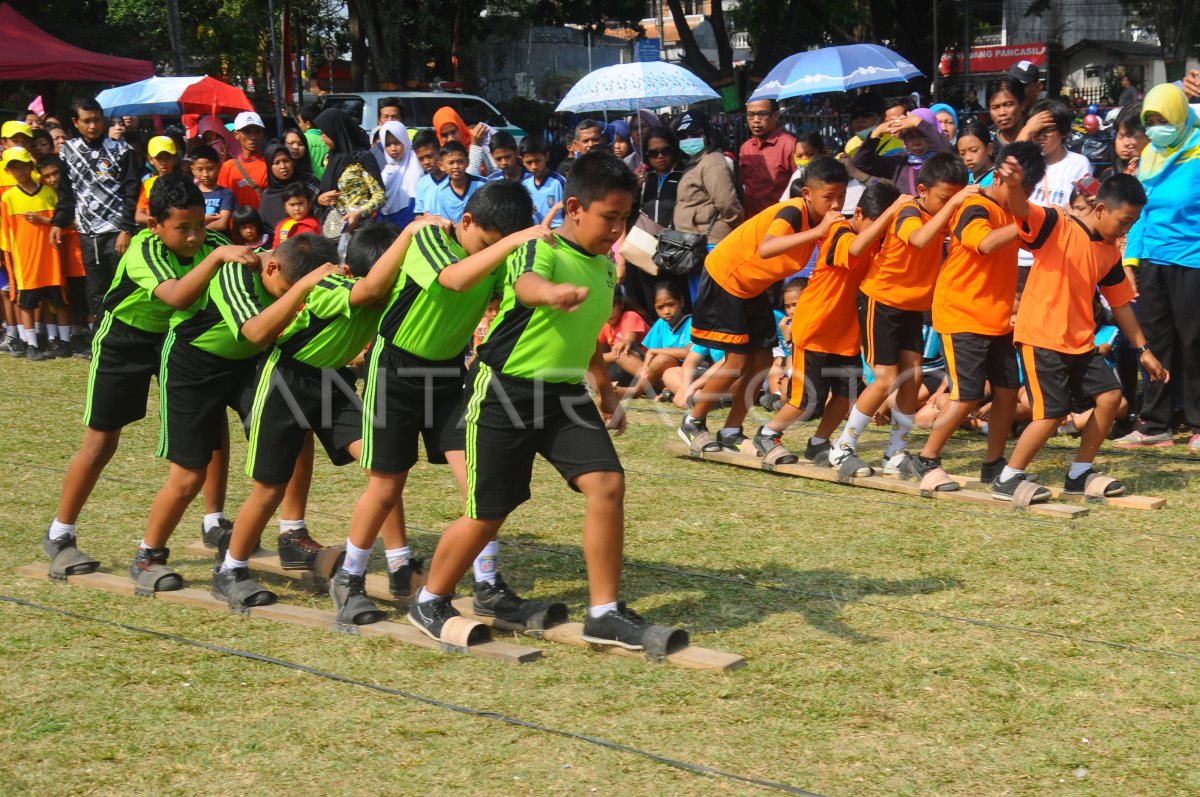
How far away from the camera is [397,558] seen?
18.5 feet

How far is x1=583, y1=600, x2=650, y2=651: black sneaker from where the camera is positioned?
4.83 m

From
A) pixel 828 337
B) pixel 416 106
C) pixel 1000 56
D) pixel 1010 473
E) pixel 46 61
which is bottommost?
pixel 1010 473

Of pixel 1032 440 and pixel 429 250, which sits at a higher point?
pixel 429 250

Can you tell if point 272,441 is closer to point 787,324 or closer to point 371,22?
point 787,324

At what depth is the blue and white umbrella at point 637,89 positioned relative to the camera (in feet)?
41.1

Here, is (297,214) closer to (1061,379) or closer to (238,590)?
(238,590)

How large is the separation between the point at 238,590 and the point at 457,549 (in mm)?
1106

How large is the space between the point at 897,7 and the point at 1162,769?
103ft

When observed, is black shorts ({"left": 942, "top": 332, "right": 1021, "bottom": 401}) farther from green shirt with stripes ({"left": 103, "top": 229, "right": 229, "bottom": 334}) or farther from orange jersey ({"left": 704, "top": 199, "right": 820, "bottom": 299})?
green shirt with stripes ({"left": 103, "top": 229, "right": 229, "bottom": 334})

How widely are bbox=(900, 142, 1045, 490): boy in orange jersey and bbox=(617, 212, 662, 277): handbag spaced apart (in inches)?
131

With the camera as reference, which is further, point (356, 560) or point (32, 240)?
point (32, 240)

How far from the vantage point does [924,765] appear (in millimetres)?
3904

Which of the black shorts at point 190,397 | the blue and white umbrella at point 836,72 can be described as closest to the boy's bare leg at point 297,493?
the black shorts at point 190,397

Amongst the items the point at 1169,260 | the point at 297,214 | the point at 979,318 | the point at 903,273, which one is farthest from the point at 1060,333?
the point at 297,214
